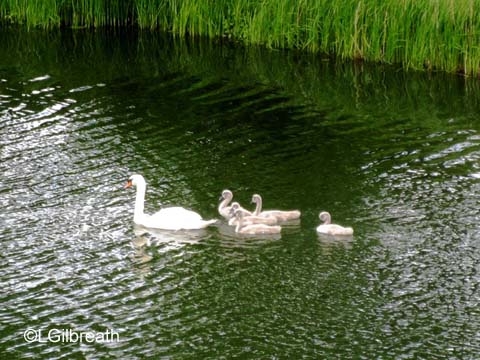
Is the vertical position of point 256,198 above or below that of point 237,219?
above

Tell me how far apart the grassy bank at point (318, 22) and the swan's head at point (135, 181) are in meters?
10.3

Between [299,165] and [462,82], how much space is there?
24.6ft

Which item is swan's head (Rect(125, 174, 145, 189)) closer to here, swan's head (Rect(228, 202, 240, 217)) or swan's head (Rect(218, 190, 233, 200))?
swan's head (Rect(218, 190, 233, 200))

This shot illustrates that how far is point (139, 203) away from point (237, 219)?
152 centimetres

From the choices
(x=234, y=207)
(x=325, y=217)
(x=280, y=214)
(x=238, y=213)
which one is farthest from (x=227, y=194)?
(x=325, y=217)

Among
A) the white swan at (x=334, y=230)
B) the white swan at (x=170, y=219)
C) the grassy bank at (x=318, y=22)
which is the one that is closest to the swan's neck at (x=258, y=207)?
the white swan at (x=170, y=219)

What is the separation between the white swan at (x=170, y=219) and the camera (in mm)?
14883

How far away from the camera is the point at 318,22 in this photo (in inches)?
1023

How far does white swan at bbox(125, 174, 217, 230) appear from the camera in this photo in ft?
48.8

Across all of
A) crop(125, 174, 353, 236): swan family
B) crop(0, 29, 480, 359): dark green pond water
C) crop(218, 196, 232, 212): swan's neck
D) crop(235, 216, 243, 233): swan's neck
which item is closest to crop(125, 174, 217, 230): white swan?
crop(125, 174, 353, 236): swan family

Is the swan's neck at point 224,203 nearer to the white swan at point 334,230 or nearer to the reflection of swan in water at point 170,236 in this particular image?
the reflection of swan in water at point 170,236

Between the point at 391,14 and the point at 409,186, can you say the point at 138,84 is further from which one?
the point at 409,186

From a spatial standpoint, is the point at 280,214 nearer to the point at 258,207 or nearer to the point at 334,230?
the point at 258,207

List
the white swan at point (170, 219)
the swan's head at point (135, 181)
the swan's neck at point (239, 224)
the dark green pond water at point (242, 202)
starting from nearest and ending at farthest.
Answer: the dark green pond water at point (242, 202) < the white swan at point (170, 219) < the swan's neck at point (239, 224) < the swan's head at point (135, 181)
